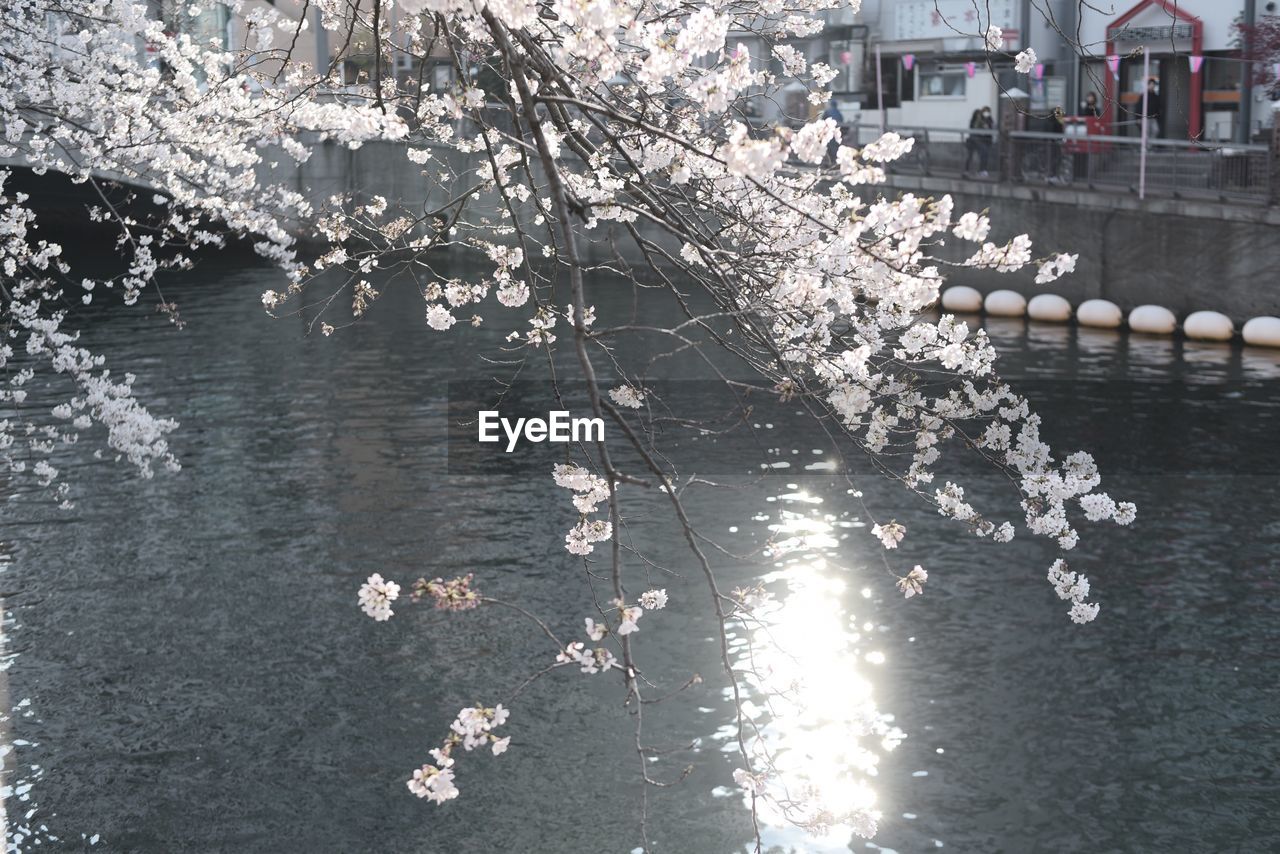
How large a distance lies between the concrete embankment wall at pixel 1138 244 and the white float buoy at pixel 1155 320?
41 centimetres

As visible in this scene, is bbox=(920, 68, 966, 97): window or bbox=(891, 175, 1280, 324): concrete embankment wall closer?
bbox=(891, 175, 1280, 324): concrete embankment wall

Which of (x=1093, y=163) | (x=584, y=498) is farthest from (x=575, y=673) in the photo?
(x=1093, y=163)

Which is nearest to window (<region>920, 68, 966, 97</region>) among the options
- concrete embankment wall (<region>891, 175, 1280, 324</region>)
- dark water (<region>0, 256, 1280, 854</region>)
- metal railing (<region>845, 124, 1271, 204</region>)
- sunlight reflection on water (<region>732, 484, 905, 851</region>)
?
metal railing (<region>845, 124, 1271, 204</region>)

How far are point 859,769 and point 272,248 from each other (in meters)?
11.8

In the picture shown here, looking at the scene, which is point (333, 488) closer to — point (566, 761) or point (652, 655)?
point (652, 655)

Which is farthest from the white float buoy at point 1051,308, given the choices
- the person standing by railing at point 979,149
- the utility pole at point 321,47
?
the utility pole at point 321,47

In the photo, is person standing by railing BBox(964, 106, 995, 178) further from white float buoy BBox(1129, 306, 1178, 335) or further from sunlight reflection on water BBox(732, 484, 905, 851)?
sunlight reflection on water BBox(732, 484, 905, 851)

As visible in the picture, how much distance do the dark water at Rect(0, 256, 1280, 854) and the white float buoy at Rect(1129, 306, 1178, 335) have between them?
7.45m

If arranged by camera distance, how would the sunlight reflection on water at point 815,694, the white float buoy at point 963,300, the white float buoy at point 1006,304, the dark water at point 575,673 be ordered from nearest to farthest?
the sunlight reflection on water at point 815,694, the dark water at point 575,673, the white float buoy at point 1006,304, the white float buoy at point 963,300

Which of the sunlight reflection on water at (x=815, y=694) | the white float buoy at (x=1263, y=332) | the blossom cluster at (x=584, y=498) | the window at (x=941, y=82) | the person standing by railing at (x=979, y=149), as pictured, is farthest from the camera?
the window at (x=941, y=82)

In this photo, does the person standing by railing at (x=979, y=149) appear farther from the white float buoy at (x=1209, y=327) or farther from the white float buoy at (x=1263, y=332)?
the white float buoy at (x=1263, y=332)

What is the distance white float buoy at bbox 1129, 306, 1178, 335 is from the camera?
27.6 m

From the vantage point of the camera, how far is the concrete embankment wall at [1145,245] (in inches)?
1035

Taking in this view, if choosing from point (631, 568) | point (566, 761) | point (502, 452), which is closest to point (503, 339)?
point (502, 452)
